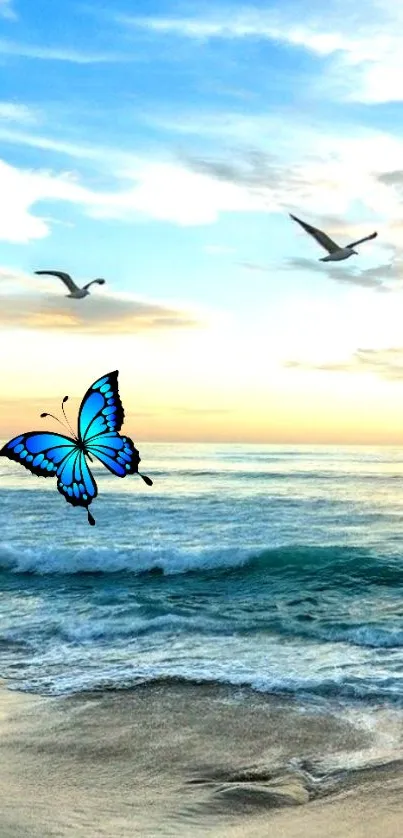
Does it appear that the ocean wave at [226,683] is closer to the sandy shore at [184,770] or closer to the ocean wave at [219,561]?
the sandy shore at [184,770]

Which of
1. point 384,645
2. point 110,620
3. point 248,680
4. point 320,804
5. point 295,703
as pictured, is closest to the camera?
point 320,804

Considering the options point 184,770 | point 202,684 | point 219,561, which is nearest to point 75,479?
point 184,770

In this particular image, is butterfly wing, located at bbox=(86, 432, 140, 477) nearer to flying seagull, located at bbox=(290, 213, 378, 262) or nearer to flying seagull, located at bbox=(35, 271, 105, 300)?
flying seagull, located at bbox=(35, 271, 105, 300)

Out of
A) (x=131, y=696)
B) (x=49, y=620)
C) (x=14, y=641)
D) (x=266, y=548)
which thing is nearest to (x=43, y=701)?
(x=131, y=696)

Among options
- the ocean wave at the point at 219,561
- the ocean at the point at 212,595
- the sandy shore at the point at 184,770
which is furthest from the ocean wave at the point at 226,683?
the ocean wave at the point at 219,561

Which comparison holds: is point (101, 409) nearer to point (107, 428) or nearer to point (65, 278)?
point (107, 428)

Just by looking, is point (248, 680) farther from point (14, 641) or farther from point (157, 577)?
point (157, 577)

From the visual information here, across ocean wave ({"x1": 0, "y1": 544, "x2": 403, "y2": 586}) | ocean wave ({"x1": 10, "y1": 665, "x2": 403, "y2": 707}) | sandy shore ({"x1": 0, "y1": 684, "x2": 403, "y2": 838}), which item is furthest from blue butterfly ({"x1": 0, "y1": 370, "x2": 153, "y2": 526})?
ocean wave ({"x1": 0, "y1": 544, "x2": 403, "y2": 586})
